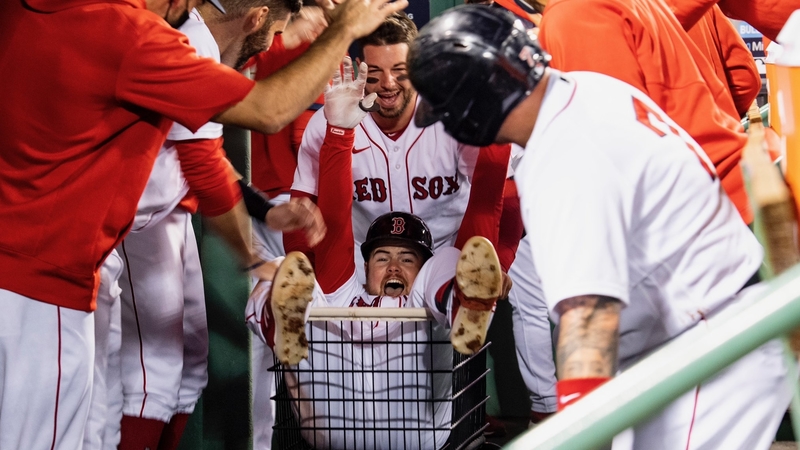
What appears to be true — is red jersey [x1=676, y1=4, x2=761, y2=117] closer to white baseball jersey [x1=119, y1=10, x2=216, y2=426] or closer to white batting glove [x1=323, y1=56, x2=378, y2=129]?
white batting glove [x1=323, y1=56, x2=378, y2=129]

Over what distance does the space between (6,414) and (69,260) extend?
1.22ft

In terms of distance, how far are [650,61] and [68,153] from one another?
1344 mm

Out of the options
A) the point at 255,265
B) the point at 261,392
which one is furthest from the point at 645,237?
the point at 261,392

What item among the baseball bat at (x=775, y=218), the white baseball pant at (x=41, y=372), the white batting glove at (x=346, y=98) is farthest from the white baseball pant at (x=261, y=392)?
the baseball bat at (x=775, y=218)

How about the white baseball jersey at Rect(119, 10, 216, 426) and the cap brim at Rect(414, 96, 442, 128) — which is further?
the white baseball jersey at Rect(119, 10, 216, 426)

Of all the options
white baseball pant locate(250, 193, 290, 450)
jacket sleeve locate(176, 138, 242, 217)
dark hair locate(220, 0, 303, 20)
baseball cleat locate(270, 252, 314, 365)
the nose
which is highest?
dark hair locate(220, 0, 303, 20)

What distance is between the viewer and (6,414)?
222 centimetres

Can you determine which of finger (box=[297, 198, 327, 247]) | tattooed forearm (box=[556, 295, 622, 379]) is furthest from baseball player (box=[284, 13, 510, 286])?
tattooed forearm (box=[556, 295, 622, 379])

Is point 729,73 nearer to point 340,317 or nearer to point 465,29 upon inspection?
point 340,317

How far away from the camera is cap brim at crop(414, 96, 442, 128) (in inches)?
66.0

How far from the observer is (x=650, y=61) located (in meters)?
2.34

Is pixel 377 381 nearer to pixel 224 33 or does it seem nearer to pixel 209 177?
pixel 209 177

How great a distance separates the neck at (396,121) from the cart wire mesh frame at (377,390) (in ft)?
3.09

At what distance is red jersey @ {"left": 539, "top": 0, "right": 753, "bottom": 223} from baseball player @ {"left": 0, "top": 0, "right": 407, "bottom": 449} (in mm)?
753
